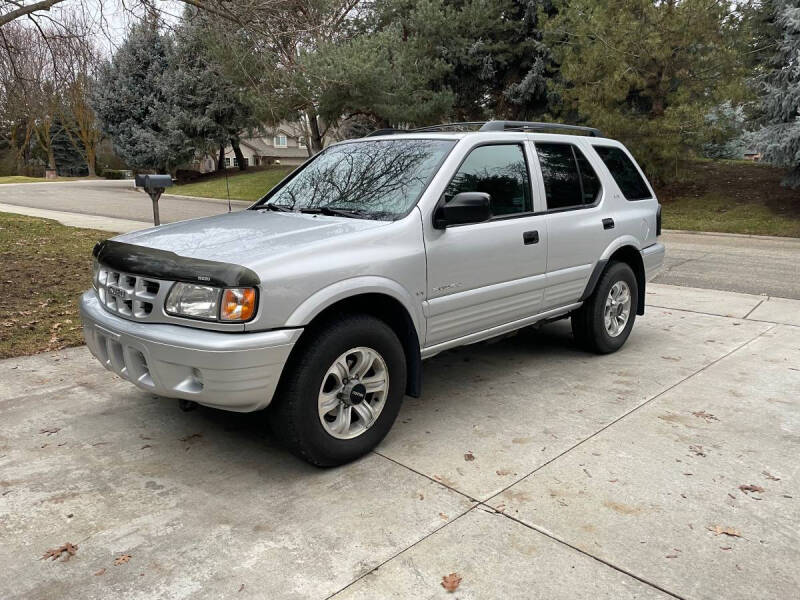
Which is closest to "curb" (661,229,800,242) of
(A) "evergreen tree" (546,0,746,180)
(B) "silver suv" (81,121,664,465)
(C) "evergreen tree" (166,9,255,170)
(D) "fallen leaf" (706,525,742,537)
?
(A) "evergreen tree" (546,0,746,180)

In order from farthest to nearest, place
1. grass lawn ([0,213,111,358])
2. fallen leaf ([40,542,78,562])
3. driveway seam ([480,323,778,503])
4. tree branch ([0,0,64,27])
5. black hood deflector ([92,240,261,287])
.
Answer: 1. tree branch ([0,0,64,27])
2. grass lawn ([0,213,111,358])
3. driveway seam ([480,323,778,503])
4. black hood deflector ([92,240,261,287])
5. fallen leaf ([40,542,78,562])

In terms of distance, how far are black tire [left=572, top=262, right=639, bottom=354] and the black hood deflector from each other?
314cm

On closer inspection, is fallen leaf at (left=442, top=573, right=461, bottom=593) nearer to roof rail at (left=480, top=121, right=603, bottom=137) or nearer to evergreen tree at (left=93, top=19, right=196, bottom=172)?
roof rail at (left=480, top=121, right=603, bottom=137)

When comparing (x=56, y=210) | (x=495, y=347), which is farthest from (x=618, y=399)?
(x=56, y=210)

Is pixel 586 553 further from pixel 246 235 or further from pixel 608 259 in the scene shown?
pixel 608 259

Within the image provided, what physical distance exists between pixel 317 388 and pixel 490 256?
60.4 inches

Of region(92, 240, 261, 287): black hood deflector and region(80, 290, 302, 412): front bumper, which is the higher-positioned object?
region(92, 240, 261, 287): black hood deflector

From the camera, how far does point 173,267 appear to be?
3.19 metres

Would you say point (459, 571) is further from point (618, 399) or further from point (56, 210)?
point (56, 210)

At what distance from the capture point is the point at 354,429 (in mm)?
3598

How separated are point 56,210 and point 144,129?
13.5 meters

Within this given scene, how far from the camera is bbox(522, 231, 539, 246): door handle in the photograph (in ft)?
14.6

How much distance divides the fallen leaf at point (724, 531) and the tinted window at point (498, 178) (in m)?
2.26

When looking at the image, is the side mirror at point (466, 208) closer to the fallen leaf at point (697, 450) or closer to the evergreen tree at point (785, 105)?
the fallen leaf at point (697, 450)
